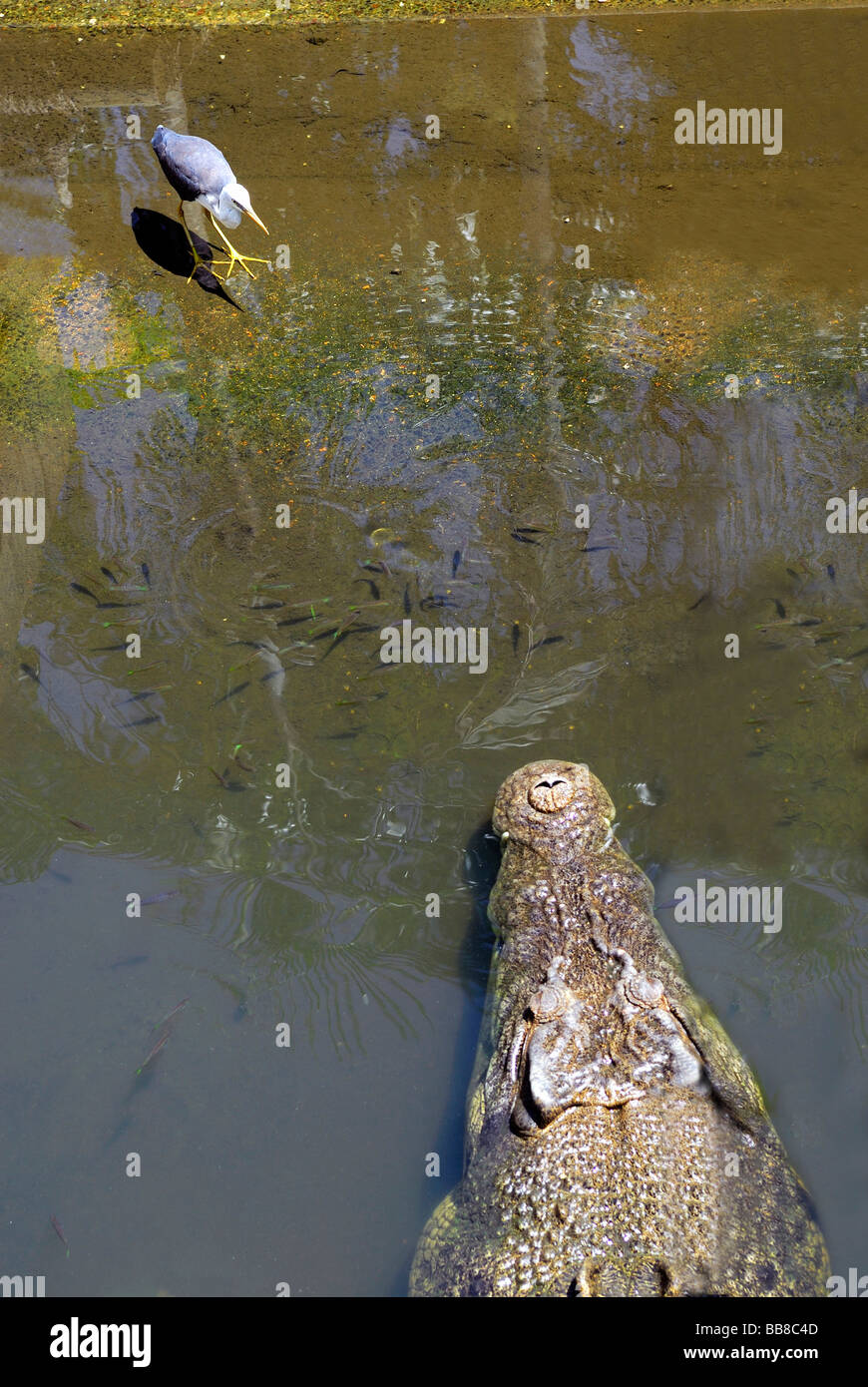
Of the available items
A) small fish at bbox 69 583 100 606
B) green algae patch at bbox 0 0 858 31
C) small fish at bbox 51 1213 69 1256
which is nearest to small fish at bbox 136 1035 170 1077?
small fish at bbox 51 1213 69 1256

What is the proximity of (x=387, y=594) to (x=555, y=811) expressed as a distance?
1.73 m

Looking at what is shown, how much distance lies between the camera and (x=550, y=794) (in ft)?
16.7

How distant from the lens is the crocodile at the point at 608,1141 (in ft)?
12.1

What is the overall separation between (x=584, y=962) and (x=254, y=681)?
7.80 feet

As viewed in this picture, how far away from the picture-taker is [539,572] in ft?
20.0

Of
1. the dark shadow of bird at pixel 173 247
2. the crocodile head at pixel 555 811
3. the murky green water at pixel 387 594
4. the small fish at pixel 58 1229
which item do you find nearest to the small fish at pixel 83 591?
the murky green water at pixel 387 594

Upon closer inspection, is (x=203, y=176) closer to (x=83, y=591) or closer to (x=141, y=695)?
(x=83, y=591)

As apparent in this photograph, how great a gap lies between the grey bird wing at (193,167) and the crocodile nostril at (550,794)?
13.4 ft

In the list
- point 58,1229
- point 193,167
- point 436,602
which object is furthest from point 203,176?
point 58,1229

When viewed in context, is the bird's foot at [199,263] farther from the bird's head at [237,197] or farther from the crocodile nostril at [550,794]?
the crocodile nostril at [550,794]

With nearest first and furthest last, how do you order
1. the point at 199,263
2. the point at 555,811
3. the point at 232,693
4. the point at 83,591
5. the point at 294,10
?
the point at 555,811
the point at 232,693
the point at 83,591
the point at 199,263
the point at 294,10

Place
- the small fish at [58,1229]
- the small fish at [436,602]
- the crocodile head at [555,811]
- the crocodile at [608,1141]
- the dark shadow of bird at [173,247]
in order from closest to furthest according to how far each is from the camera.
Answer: the crocodile at [608,1141] → the small fish at [58,1229] → the crocodile head at [555,811] → the small fish at [436,602] → the dark shadow of bird at [173,247]

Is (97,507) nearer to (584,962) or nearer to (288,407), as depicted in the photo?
(288,407)
